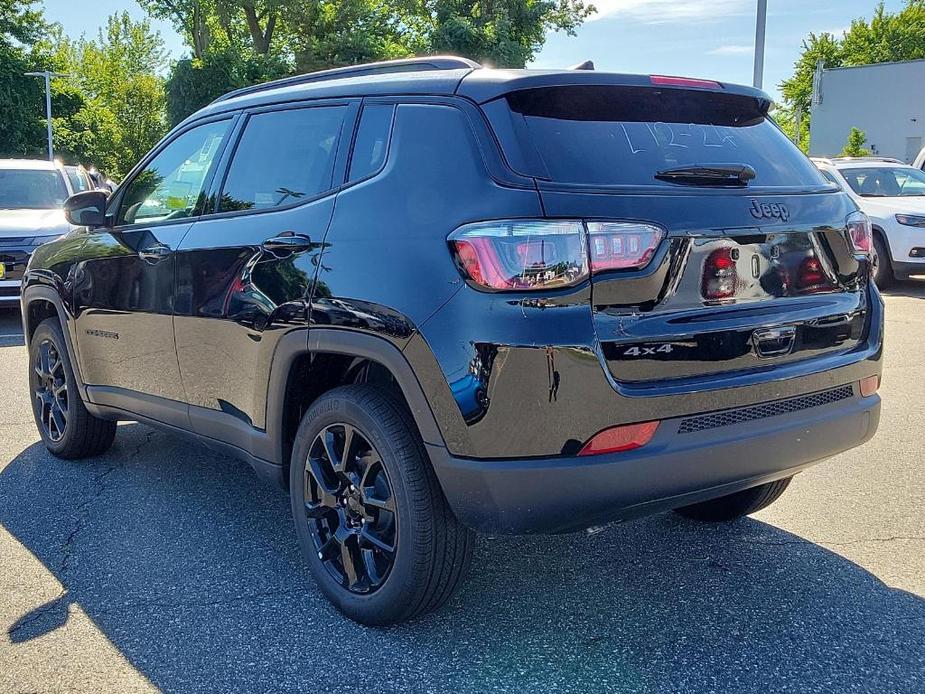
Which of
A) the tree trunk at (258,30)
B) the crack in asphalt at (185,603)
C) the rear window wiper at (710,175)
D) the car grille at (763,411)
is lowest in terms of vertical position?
the crack in asphalt at (185,603)

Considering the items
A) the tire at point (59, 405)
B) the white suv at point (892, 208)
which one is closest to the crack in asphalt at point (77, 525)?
the tire at point (59, 405)

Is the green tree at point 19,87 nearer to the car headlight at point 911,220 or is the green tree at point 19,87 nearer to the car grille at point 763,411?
the car headlight at point 911,220

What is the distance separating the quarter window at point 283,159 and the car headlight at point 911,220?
9775 mm

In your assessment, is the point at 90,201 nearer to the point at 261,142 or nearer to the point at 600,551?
the point at 261,142

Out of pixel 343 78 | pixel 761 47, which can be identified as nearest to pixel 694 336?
pixel 343 78

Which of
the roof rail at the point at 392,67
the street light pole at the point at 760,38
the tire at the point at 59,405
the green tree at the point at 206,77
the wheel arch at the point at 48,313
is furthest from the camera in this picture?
the green tree at the point at 206,77

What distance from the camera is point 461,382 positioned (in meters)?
2.64

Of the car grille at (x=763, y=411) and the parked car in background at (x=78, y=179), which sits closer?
the car grille at (x=763, y=411)

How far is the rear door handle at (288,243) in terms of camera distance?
3191 mm

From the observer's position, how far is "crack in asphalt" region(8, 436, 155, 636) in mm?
3264

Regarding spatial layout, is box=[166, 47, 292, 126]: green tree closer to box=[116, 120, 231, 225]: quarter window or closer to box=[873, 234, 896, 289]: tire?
box=[873, 234, 896, 289]: tire

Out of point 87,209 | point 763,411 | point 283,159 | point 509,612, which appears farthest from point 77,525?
point 763,411

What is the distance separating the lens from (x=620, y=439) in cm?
263

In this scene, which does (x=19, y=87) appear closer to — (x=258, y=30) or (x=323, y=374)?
(x=258, y=30)
